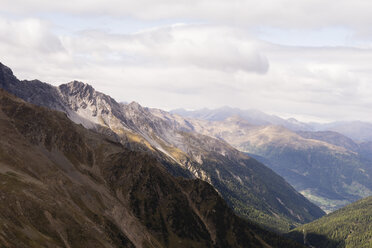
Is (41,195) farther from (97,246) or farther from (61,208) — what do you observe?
(97,246)

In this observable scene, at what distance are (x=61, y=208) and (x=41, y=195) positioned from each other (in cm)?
1378

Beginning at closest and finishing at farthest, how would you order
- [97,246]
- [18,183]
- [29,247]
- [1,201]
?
[29,247], [1,201], [97,246], [18,183]

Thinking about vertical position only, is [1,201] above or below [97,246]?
above

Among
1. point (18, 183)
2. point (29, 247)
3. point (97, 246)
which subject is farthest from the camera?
point (18, 183)

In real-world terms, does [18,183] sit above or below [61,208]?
above

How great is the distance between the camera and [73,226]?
185625mm

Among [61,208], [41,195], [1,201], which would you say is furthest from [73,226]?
[1,201]

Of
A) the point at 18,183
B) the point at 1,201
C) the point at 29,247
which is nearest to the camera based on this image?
the point at 29,247

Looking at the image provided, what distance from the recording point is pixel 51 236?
16838cm

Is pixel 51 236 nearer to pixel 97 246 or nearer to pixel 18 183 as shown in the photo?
pixel 97 246

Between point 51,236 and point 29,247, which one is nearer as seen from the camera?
point 29,247

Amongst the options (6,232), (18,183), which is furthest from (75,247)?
(18,183)

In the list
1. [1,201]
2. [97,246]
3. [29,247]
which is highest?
[1,201]

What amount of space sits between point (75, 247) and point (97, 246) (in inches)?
536
